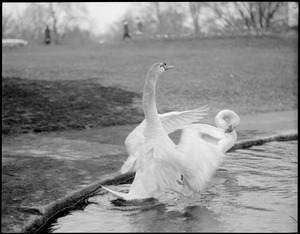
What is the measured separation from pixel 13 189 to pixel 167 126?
2.51m

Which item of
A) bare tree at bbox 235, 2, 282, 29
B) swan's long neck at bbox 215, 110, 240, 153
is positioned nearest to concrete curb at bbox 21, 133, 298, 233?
swan's long neck at bbox 215, 110, 240, 153

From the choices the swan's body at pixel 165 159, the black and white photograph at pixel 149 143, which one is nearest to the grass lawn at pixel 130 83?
the black and white photograph at pixel 149 143

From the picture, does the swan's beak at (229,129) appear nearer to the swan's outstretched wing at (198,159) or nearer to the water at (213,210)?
the water at (213,210)

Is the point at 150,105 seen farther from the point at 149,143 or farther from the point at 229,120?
the point at 229,120

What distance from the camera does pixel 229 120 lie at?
8852mm

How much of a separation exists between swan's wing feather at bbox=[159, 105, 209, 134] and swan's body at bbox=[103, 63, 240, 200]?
0.87 metres

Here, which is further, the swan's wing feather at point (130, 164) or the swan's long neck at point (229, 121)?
the swan's long neck at point (229, 121)

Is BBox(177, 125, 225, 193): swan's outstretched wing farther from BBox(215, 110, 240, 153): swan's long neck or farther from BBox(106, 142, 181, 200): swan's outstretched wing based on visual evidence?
BBox(215, 110, 240, 153): swan's long neck

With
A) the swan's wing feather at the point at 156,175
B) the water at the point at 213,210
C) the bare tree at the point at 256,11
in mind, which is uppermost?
the bare tree at the point at 256,11

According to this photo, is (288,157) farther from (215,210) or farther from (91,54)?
(91,54)

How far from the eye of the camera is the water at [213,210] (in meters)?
5.46

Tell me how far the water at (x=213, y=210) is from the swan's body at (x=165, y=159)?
23cm

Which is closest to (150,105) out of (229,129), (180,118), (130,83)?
(180,118)

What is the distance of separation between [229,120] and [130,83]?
9202 millimetres
